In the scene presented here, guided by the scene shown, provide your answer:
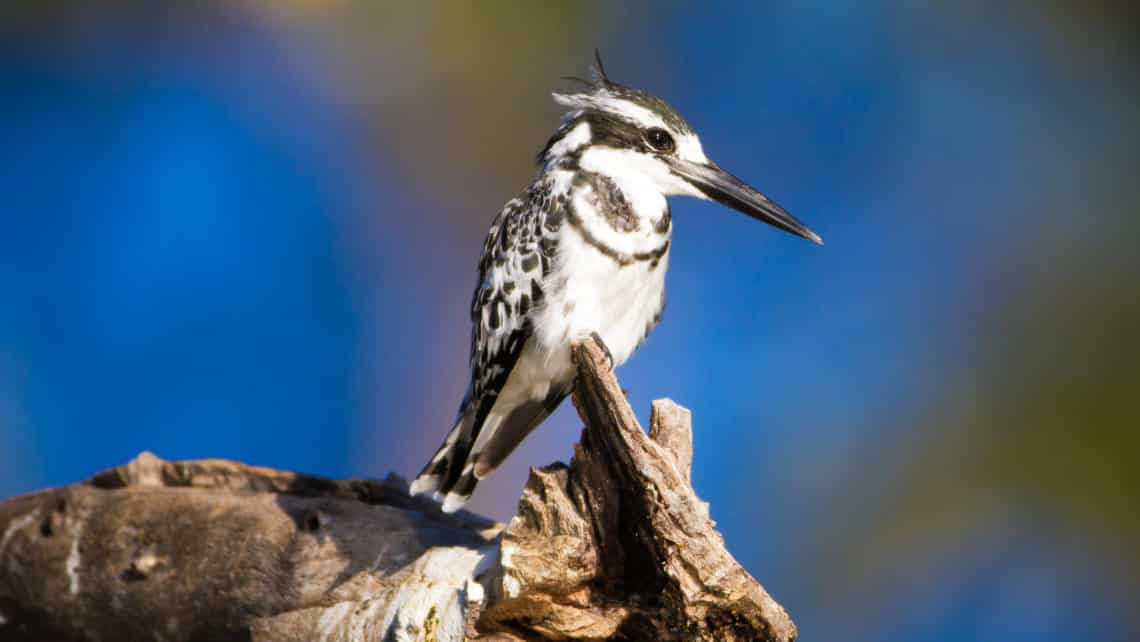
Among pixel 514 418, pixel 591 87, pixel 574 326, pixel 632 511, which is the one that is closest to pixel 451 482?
pixel 514 418

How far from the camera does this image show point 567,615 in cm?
159

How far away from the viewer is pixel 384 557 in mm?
1963

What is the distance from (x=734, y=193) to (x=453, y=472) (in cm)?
82

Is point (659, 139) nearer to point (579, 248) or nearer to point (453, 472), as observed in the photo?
point (579, 248)

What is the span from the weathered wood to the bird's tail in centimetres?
5

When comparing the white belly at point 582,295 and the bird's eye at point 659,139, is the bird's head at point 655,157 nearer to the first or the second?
the bird's eye at point 659,139

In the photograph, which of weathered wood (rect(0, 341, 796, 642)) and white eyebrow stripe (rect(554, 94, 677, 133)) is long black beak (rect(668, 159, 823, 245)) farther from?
weathered wood (rect(0, 341, 796, 642))

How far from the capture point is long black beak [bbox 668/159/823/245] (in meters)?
2.07

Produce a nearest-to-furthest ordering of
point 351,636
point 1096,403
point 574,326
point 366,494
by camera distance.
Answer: point 351,636, point 574,326, point 366,494, point 1096,403

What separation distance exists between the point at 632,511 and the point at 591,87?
0.96 metres

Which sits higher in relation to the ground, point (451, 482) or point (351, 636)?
point (451, 482)

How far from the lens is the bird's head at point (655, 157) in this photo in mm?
2072

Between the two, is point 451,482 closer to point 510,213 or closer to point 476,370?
point 476,370

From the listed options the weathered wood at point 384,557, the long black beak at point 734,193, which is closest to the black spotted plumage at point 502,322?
the weathered wood at point 384,557
